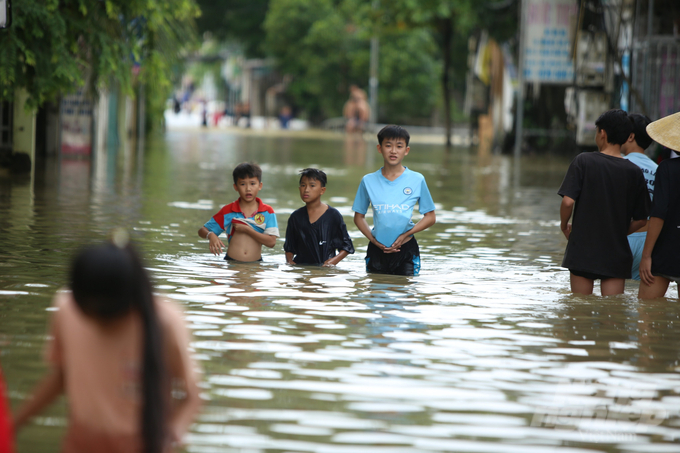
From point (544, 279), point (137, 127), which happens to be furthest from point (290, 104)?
point (544, 279)

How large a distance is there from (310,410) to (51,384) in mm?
1780

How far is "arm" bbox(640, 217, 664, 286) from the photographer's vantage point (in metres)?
6.99

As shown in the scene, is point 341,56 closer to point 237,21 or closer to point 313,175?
point 237,21

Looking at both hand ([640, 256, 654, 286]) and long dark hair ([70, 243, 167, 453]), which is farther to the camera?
hand ([640, 256, 654, 286])

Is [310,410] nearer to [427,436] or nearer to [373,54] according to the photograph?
[427,436]

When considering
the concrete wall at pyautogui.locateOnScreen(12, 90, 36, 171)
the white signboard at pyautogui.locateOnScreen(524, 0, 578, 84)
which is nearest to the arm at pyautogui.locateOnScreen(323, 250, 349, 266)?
the concrete wall at pyautogui.locateOnScreen(12, 90, 36, 171)

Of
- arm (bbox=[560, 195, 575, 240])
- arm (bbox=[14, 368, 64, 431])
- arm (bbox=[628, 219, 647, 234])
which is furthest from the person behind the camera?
arm (bbox=[628, 219, 647, 234])

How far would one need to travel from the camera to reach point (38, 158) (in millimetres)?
22344

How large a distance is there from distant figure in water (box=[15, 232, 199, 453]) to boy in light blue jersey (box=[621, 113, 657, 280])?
214 inches

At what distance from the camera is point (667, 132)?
7004 mm

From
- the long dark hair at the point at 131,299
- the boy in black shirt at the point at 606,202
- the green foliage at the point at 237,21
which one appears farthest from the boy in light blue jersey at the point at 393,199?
the green foliage at the point at 237,21

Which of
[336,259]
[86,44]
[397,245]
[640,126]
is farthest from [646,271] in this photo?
[86,44]

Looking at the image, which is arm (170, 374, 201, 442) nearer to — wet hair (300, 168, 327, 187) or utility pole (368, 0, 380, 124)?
wet hair (300, 168, 327, 187)

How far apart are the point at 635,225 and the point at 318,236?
8.61 feet
